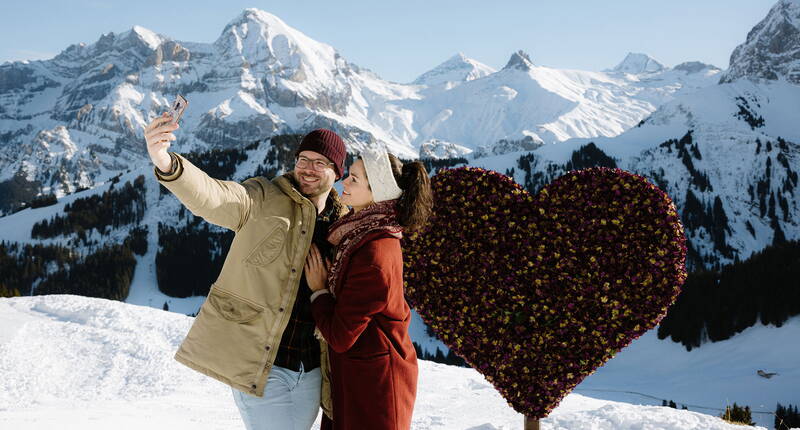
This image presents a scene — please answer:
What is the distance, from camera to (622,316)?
5.70 m

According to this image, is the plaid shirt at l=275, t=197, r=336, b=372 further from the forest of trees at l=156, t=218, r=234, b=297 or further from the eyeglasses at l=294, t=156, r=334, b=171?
the forest of trees at l=156, t=218, r=234, b=297

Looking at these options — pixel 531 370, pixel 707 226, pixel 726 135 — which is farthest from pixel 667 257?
pixel 726 135

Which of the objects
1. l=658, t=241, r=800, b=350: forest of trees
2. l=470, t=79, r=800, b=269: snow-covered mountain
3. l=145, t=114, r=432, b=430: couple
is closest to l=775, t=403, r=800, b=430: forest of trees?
l=658, t=241, r=800, b=350: forest of trees

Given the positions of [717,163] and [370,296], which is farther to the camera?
[717,163]

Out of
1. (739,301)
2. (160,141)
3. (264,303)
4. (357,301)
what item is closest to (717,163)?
(739,301)

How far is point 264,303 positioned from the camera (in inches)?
153

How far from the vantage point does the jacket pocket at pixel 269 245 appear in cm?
389

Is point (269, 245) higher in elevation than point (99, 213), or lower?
lower

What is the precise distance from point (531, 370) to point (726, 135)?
173049 mm

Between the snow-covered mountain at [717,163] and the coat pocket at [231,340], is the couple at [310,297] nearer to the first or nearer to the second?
the coat pocket at [231,340]

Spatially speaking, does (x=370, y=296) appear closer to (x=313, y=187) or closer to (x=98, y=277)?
(x=313, y=187)

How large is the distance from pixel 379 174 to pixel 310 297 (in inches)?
40.8

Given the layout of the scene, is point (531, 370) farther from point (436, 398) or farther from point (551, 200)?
point (436, 398)

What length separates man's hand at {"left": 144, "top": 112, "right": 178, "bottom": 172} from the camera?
330 cm
